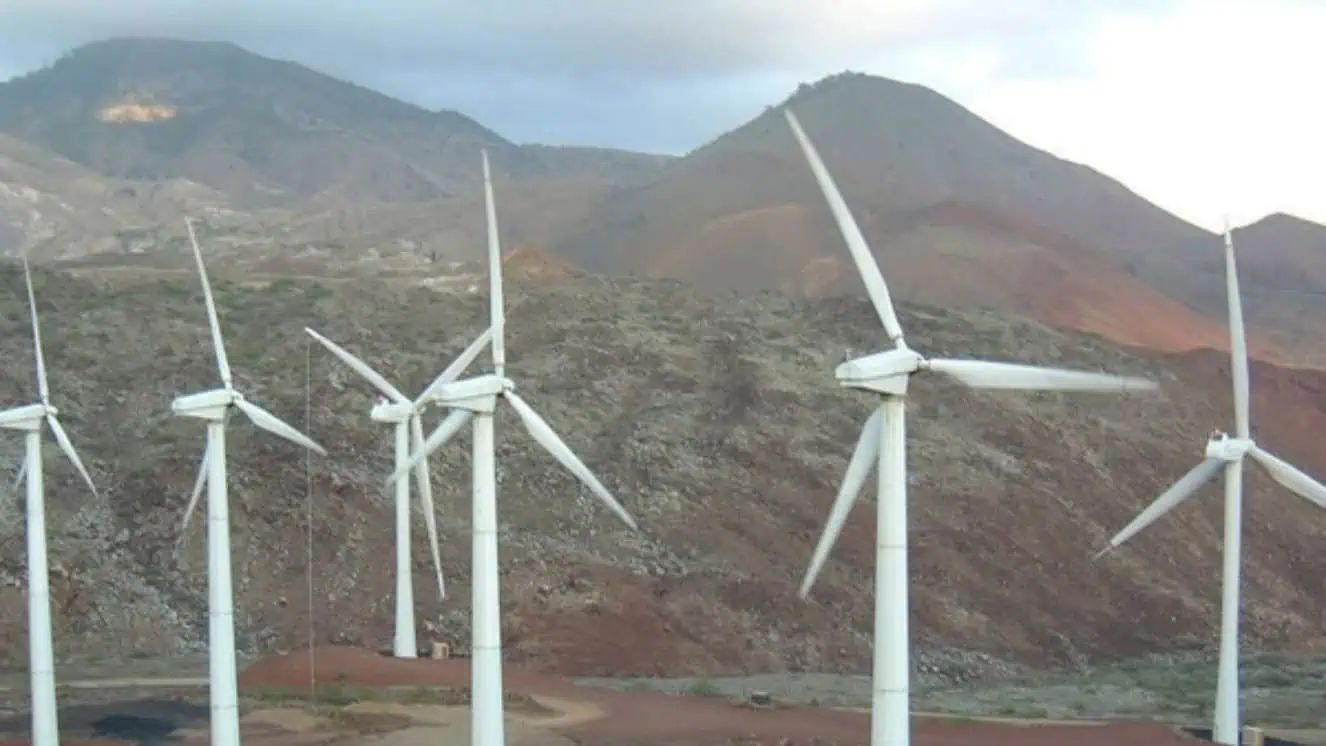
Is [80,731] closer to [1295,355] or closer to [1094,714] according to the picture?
[1094,714]

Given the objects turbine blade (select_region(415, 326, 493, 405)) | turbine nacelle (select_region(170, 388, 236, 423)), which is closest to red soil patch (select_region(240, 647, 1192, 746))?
turbine blade (select_region(415, 326, 493, 405))

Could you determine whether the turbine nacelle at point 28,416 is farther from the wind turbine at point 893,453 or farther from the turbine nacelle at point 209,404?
the wind turbine at point 893,453

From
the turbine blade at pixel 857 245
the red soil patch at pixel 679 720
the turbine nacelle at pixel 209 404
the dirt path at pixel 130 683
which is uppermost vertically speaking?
the turbine blade at pixel 857 245

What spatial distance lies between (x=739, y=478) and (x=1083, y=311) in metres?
60.9

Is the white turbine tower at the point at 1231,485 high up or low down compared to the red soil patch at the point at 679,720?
up

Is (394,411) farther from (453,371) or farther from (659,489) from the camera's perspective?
(659,489)

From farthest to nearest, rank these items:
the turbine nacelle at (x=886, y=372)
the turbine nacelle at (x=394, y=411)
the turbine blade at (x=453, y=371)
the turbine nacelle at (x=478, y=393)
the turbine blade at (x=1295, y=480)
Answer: the turbine nacelle at (x=394, y=411) → the turbine blade at (x=1295, y=480) → the turbine blade at (x=453, y=371) → the turbine nacelle at (x=478, y=393) → the turbine nacelle at (x=886, y=372)

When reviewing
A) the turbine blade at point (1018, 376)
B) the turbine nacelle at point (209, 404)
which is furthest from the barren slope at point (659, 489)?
the turbine blade at point (1018, 376)

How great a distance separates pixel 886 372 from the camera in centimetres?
2498

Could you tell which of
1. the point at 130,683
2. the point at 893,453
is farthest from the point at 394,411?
the point at 893,453

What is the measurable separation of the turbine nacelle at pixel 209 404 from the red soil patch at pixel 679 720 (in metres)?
15.4

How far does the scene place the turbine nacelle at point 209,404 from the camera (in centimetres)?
3497

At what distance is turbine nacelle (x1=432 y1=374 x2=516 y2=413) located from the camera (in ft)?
109

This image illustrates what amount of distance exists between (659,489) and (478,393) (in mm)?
54264
